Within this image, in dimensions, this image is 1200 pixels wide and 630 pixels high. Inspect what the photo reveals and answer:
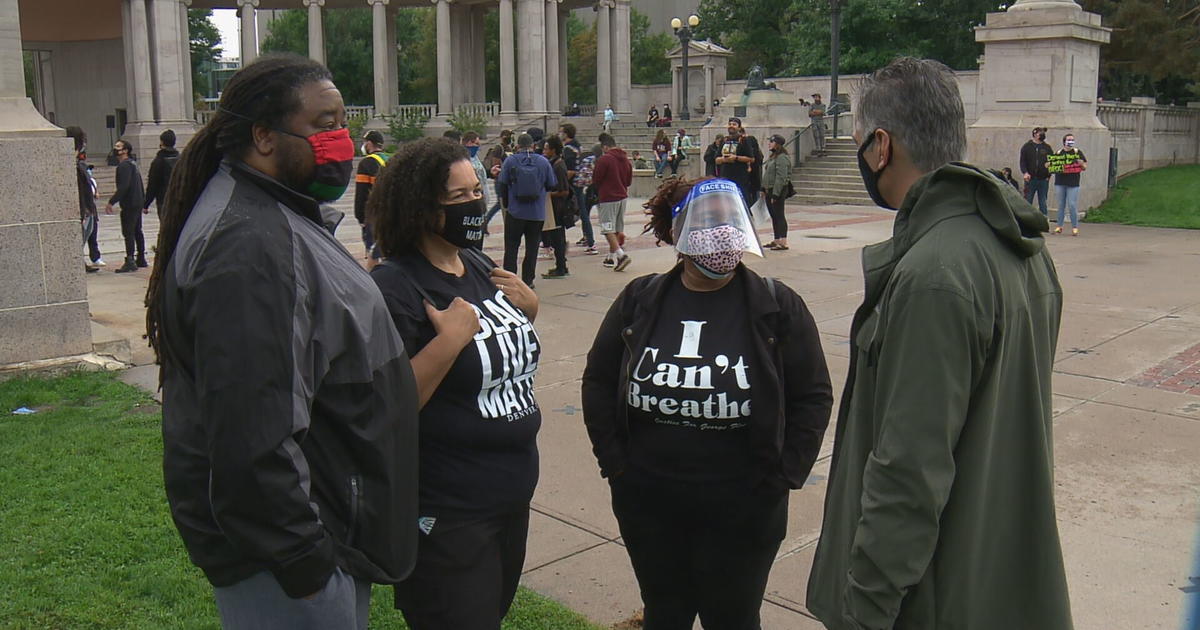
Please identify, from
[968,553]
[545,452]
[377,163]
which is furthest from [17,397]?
[968,553]

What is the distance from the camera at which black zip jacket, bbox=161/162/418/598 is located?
206 cm

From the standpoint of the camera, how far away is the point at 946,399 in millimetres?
2158

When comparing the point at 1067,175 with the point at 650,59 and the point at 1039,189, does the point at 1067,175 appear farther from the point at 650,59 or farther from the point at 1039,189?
the point at 650,59

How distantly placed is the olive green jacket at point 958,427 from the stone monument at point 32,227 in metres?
7.40

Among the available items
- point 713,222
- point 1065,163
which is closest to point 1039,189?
point 1065,163

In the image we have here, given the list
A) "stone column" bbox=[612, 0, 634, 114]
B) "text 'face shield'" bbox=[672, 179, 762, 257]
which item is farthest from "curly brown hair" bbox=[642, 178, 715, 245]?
"stone column" bbox=[612, 0, 634, 114]

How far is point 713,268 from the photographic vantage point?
3266 mm

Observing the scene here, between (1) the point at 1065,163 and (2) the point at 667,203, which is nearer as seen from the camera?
(2) the point at 667,203

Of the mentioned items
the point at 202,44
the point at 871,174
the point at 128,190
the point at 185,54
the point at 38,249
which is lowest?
the point at 38,249

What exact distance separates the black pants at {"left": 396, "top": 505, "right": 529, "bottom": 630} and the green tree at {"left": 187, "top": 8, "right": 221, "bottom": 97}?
66.0 metres

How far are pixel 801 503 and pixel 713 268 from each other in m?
2.69

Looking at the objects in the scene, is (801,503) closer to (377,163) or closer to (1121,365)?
(1121,365)

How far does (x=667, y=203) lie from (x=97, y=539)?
305 centimetres

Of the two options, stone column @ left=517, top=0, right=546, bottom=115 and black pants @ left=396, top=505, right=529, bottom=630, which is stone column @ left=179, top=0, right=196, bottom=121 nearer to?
stone column @ left=517, top=0, right=546, bottom=115
